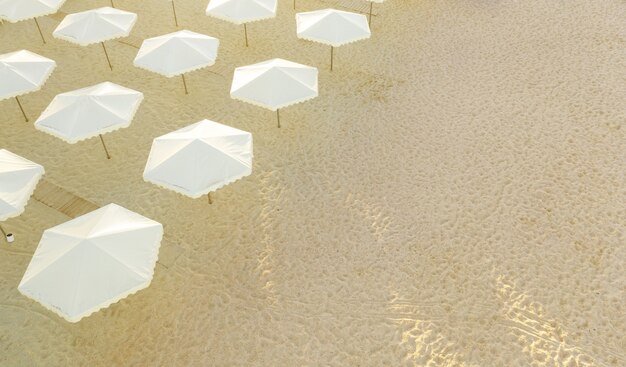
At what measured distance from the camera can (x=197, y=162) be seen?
1020 centimetres

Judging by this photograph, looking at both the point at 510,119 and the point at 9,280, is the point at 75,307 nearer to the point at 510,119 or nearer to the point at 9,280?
the point at 9,280

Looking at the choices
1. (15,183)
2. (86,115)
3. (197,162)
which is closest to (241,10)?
(86,115)

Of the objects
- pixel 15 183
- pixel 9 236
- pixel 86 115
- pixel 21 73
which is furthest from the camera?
pixel 21 73

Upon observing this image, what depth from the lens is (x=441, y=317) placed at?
9.62m

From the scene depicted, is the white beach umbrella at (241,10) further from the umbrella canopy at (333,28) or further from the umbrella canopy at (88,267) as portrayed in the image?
the umbrella canopy at (88,267)

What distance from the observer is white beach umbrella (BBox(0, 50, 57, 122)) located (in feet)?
40.5

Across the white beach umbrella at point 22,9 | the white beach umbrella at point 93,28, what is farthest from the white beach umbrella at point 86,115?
the white beach umbrella at point 22,9

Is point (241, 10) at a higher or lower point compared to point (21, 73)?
higher

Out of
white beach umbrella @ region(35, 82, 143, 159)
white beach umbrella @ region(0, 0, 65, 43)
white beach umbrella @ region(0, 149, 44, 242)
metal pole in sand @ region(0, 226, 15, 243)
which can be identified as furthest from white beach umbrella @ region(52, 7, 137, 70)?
metal pole in sand @ region(0, 226, 15, 243)

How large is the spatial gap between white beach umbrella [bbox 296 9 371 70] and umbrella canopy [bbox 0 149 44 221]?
8.95 meters

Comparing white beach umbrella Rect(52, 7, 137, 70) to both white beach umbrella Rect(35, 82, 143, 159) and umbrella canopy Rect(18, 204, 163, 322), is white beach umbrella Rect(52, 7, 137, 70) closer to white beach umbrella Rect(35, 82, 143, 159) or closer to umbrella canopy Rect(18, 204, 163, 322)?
white beach umbrella Rect(35, 82, 143, 159)

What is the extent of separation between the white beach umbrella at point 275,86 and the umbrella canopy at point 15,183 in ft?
17.1

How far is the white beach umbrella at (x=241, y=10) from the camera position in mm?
15562

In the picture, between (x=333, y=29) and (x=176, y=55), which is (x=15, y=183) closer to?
(x=176, y=55)
